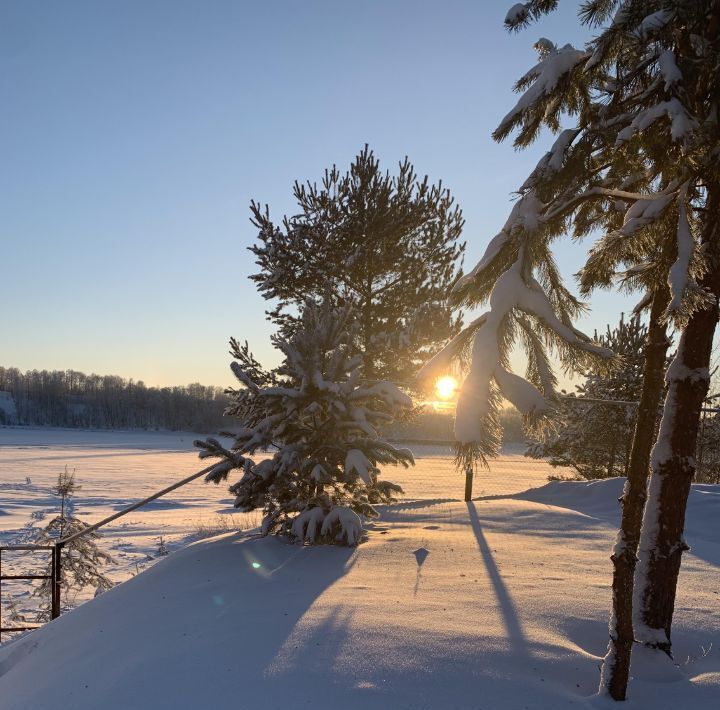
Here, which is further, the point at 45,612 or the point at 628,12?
the point at 45,612

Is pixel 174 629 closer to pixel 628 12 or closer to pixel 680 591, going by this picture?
pixel 680 591

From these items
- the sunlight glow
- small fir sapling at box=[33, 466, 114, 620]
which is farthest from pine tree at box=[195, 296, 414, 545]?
small fir sapling at box=[33, 466, 114, 620]

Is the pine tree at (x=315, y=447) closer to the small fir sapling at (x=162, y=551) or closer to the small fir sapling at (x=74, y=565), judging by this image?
the small fir sapling at (x=74, y=565)

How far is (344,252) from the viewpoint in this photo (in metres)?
13.9

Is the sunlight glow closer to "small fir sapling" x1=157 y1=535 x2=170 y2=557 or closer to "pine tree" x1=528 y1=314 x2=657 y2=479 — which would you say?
"pine tree" x1=528 y1=314 x2=657 y2=479

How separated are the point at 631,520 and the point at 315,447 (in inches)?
180

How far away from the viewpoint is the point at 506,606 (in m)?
4.61

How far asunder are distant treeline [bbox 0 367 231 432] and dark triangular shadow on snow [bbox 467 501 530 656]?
108335 millimetres

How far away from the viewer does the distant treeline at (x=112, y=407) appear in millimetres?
120812

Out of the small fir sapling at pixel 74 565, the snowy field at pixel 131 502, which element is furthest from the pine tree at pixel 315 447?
the small fir sapling at pixel 74 565

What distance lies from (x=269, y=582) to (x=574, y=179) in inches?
176

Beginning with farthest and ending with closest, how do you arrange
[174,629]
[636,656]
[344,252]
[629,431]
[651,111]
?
[629,431]
[344,252]
[174,629]
[636,656]
[651,111]

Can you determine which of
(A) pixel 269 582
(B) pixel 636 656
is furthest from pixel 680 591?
(A) pixel 269 582

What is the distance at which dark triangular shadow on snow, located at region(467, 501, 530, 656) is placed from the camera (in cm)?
387
